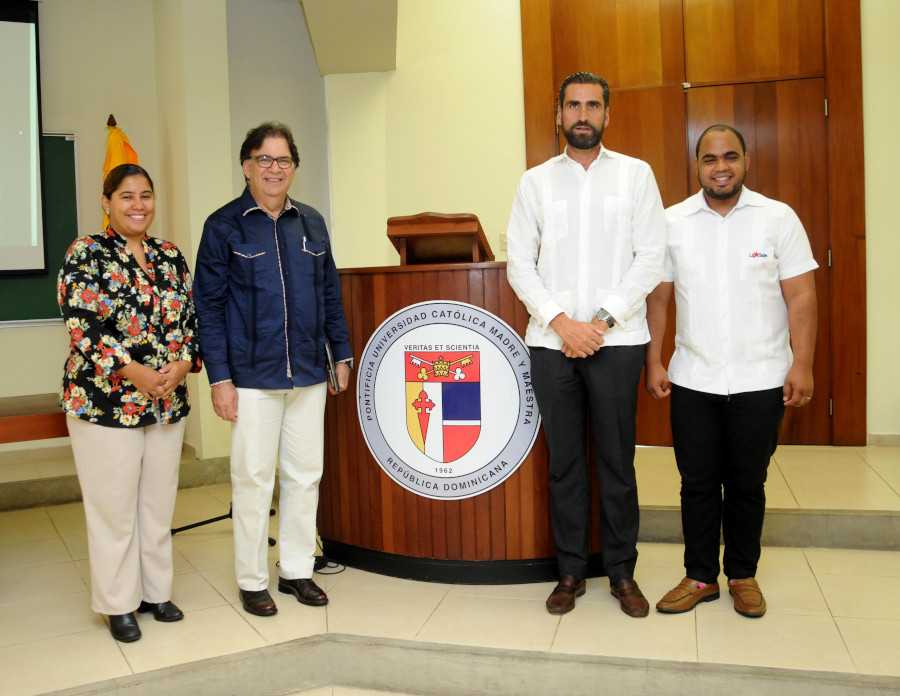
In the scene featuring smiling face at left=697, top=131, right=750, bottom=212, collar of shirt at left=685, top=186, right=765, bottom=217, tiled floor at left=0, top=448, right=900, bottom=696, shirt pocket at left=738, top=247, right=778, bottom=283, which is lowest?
tiled floor at left=0, top=448, right=900, bottom=696

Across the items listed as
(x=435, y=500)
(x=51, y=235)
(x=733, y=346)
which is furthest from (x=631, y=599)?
(x=51, y=235)

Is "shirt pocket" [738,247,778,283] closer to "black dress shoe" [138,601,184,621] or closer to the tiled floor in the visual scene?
the tiled floor

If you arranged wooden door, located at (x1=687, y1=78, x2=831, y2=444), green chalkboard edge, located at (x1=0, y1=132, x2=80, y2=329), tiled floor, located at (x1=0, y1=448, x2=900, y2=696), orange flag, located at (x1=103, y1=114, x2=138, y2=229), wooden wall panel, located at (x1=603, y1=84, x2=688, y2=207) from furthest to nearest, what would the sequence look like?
green chalkboard edge, located at (x1=0, y1=132, x2=80, y2=329), orange flag, located at (x1=103, y1=114, x2=138, y2=229), wooden wall panel, located at (x1=603, y1=84, x2=688, y2=207), wooden door, located at (x1=687, y1=78, x2=831, y2=444), tiled floor, located at (x1=0, y1=448, x2=900, y2=696)

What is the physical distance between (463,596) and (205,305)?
1377 millimetres

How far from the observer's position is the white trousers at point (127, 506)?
256 centimetres

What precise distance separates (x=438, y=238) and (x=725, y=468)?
1.29 metres

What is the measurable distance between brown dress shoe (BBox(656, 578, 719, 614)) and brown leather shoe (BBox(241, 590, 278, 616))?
1.32m

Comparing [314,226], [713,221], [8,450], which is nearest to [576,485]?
[713,221]

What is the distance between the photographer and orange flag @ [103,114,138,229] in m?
4.95

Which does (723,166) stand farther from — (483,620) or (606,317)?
(483,620)

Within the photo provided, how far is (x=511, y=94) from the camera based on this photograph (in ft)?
15.8

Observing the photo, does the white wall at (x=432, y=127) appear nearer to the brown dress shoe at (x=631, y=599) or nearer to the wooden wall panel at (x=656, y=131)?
the wooden wall panel at (x=656, y=131)

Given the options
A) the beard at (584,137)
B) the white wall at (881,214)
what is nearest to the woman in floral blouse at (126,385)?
the beard at (584,137)

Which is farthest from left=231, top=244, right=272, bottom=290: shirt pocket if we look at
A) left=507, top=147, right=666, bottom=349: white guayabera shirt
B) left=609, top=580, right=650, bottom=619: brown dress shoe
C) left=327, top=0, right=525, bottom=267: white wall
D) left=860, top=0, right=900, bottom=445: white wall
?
left=860, top=0, right=900, bottom=445: white wall
